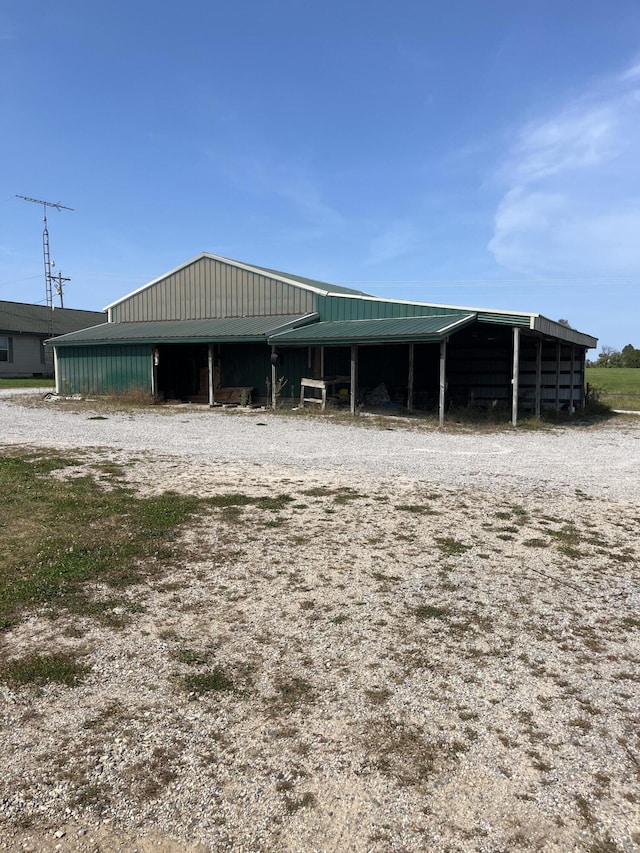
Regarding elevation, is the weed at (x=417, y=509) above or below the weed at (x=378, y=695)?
above

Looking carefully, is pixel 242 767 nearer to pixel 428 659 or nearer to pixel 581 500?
pixel 428 659

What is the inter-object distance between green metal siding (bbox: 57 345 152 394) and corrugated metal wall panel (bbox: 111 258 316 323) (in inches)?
128

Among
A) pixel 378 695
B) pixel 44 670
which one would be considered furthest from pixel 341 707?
pixel 44 670

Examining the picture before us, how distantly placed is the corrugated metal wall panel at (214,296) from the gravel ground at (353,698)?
1647 cm

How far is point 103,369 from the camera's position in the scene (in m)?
23.1

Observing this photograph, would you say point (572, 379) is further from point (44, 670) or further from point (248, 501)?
point (44, 670)

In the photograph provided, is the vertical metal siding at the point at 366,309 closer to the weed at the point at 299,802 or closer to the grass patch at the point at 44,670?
the grass patch at the point at 44,670

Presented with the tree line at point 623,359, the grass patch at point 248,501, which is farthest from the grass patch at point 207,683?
the tree line at point 623,359

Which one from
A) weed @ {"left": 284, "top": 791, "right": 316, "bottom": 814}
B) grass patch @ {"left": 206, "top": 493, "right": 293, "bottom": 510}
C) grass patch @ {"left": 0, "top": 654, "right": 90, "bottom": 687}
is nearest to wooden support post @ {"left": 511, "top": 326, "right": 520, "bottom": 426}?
grass patch @ {"left": 206, "top": 493, "right": 293, "bottom": 510}

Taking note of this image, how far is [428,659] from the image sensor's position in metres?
3.41

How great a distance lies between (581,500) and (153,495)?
5178 millimetres

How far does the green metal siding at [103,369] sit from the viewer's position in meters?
22.0

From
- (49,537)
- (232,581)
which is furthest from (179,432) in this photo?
(232,581)

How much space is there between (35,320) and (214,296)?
18137mm
